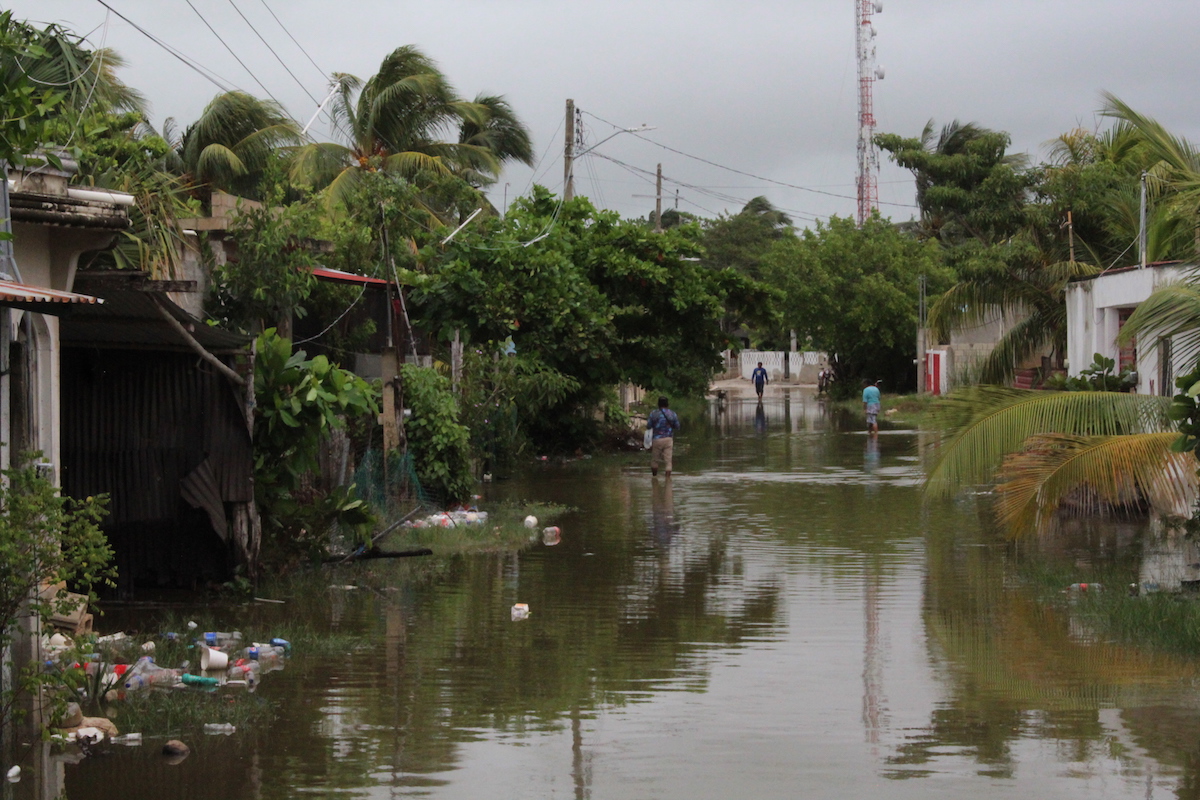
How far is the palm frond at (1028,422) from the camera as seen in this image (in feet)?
40.3

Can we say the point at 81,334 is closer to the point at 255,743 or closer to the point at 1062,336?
the point at 255,743

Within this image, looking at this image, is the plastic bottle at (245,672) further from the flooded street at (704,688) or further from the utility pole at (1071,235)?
the utility pole at (1071,235)

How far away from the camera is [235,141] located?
34375mm

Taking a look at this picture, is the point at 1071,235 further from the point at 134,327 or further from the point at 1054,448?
the point at 134,327

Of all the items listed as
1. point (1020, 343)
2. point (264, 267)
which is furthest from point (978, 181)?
point (264, 267)

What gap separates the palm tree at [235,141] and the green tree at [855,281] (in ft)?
79.4

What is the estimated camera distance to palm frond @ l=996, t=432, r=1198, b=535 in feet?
38.2

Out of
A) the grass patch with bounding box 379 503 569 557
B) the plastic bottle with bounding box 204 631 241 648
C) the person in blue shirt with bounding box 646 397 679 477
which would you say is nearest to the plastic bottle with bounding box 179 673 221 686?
the plastic bottle with bounding box 204 631 241 648

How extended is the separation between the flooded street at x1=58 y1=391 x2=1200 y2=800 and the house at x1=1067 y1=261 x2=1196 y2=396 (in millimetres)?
5147

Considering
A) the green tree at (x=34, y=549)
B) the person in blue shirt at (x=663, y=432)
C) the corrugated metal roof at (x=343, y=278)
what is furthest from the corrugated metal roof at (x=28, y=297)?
the person in blue shirt at (x=663, y=432)

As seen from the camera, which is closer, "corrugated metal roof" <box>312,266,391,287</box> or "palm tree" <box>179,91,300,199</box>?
"corrugated metal roof" <box>312,266,391,287</box>

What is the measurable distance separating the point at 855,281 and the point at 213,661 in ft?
149

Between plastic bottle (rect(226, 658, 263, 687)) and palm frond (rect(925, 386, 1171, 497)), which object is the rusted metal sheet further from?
palm frond (rect(925, 386, 1171, 497))

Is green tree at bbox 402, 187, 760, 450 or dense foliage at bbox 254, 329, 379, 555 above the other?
green tree at bbox 402, 187, 760, 450
